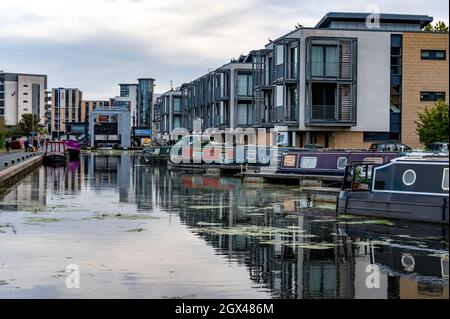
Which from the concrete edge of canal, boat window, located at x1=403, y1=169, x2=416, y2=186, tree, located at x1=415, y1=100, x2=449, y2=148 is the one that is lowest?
the concrete edge of canal

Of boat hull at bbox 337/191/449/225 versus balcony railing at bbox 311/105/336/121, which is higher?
balcony railing at bbox 311/105/336/121

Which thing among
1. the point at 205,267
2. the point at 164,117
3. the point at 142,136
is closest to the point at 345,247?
the point at 205,267

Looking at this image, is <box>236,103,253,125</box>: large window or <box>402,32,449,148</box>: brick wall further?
<box>236,103,253,125</box>: large window

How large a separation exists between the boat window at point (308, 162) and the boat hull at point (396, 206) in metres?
17.3

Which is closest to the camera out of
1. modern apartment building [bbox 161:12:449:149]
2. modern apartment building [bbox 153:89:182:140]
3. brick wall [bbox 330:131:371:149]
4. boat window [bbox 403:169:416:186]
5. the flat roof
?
boat window [bbox 403:169:416:186]

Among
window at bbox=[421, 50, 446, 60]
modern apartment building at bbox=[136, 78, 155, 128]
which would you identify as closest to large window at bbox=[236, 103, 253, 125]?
window at bbox=[421, 50, 446, 60]

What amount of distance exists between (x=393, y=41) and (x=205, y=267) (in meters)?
48.3

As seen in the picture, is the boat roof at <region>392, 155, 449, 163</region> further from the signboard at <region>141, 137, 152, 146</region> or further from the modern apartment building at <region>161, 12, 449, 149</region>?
the signboard at <region>141, 137, 152, 146</region>

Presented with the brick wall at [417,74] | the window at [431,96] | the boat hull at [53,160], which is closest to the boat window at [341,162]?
the brick wall at [417,74]

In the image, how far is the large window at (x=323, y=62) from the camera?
189 ft

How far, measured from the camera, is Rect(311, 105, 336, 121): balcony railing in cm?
5762

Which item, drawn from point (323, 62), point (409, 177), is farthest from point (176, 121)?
point (409, 177)
